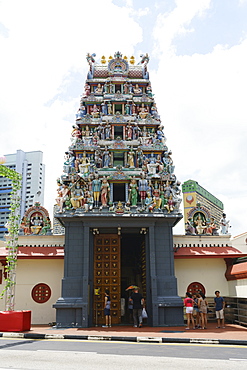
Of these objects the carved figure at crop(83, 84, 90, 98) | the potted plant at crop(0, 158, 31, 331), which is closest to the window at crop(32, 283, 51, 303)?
the potted plant at crop(0, 158, 31, 331)

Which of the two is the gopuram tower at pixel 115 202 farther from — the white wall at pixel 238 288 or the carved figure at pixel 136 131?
the white wall at pixel 238 288

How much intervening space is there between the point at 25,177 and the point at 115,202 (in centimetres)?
7693

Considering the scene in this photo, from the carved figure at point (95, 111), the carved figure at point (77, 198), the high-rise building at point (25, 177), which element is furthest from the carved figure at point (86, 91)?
the high-rise building at point (25, 177)

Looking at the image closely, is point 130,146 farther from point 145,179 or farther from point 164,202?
point 164,202

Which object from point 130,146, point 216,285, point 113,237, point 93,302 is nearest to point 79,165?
point 130,146

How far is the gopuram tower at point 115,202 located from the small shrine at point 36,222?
146cm

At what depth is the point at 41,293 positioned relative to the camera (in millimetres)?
19812

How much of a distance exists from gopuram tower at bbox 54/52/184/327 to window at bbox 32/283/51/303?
2899 mm

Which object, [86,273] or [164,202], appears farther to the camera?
[164,202]

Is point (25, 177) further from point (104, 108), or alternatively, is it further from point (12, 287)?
point (12, 287)

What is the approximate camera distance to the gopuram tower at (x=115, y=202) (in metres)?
17.5

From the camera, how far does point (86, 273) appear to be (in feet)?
57.2

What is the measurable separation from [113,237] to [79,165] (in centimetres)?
493

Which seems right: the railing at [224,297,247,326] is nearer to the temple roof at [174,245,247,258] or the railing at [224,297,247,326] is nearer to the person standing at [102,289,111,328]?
the temple roof at [174,245,247,258]
